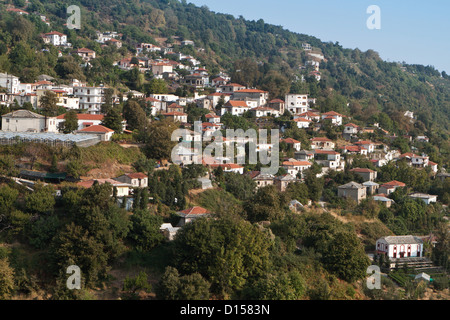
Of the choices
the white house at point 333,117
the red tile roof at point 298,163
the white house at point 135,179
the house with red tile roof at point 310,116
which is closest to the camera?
the white house at point 135,179

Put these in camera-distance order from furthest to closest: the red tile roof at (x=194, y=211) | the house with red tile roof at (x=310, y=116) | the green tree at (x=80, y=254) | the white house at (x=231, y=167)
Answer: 1. the house with red tile roof at (x=310, y=116)
2. the white house at (x=231, y=167)
3. the red tile roof at (x=194, y=211)
4. the green tree at (x=80, y=254)

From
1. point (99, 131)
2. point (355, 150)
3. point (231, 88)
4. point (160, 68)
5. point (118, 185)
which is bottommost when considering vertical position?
point (118, 185)

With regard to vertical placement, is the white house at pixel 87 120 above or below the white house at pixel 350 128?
above

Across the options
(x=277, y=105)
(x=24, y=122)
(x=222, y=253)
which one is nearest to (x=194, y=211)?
(x=222, y=253)

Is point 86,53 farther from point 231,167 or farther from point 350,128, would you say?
point 231,167

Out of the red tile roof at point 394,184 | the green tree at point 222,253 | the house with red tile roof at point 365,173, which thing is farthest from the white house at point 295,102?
the green tree at point 222,253

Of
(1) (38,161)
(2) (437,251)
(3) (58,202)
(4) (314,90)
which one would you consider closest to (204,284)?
(3) (58,202)

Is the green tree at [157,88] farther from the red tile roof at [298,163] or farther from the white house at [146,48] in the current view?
the white house at [146,48]
